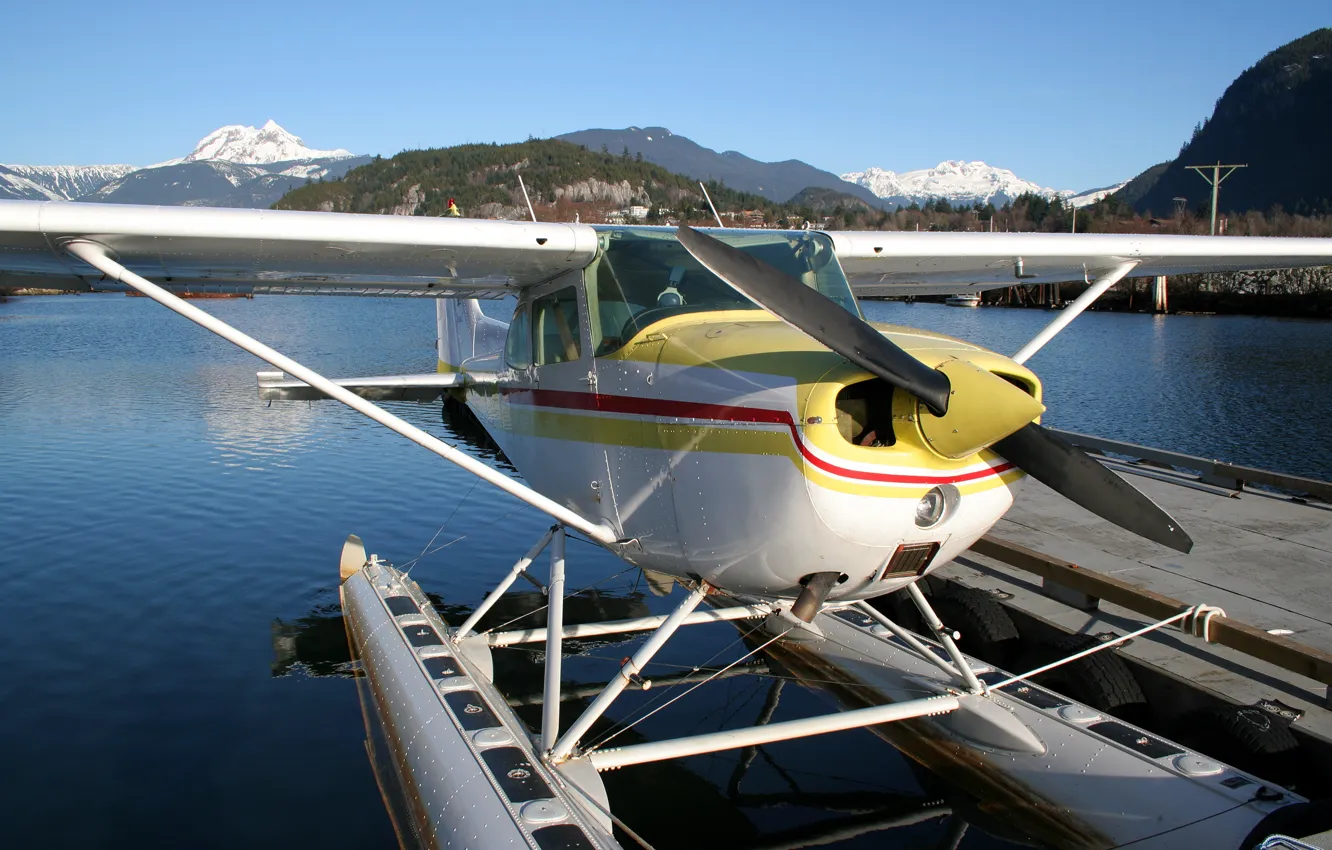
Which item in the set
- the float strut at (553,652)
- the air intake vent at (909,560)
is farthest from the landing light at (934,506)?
the float strut at (553,652)

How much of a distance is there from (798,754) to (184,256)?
436 cm

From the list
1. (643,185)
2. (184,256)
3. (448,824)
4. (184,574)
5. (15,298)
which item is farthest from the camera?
(643,185)

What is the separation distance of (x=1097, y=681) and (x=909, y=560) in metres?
2.40

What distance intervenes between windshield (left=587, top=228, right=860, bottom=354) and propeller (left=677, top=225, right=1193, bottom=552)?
851 millimetres

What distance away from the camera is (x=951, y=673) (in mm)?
5113

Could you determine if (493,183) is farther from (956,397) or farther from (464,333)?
(956,397)

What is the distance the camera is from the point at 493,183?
108000 millimetres

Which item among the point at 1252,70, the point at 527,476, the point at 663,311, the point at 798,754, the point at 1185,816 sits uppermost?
the point at 1252,70

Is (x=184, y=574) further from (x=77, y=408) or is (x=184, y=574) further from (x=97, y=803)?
(x=77, y=408)

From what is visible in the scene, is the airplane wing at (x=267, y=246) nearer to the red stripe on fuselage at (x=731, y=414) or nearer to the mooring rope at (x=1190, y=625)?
the red stripe on fuselage at (x=731, y=414)

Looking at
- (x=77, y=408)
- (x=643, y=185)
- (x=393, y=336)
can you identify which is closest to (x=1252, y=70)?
(x=643, y=185)

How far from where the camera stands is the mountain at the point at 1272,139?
137375 mm

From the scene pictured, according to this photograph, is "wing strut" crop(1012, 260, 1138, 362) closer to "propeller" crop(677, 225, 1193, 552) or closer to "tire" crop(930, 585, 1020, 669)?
"propeller" crop(677, 225, 1193, 552)

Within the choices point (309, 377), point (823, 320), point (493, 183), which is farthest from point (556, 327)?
point (493, 183)
